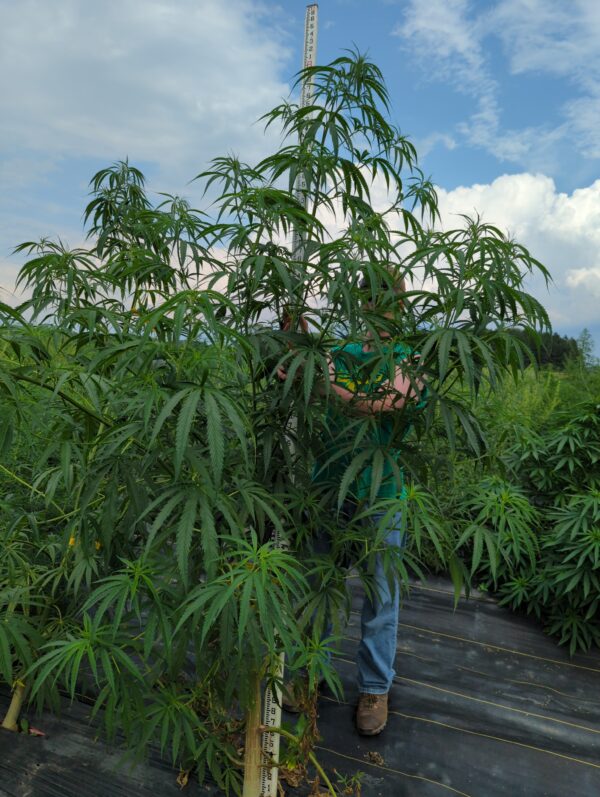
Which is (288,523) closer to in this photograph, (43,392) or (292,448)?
(292,448)

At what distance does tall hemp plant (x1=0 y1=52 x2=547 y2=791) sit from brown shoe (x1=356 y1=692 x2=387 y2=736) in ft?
1.87

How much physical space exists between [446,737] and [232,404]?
5.85 feet

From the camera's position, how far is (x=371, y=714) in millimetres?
2250

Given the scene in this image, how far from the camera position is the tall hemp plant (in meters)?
1.20

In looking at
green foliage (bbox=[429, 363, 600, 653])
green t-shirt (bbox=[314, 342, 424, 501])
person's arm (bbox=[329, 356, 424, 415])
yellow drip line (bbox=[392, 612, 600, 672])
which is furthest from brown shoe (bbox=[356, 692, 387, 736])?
person's arm (bbox=[329, 356, 424, 415])

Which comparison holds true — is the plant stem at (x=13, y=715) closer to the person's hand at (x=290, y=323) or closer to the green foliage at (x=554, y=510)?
the person's hand at (x=290, y=323)

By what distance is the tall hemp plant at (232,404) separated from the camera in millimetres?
1201

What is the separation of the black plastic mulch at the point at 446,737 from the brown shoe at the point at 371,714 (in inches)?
1.4

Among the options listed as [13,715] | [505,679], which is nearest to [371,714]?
[505,679]

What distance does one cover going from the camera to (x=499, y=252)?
1.41 m

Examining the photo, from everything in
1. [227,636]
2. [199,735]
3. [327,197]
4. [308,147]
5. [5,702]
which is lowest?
[5,702]

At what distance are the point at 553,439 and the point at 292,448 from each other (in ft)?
7.12

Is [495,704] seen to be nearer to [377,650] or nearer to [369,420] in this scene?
[377,650]

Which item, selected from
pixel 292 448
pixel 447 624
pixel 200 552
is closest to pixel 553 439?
pixel 447 624
